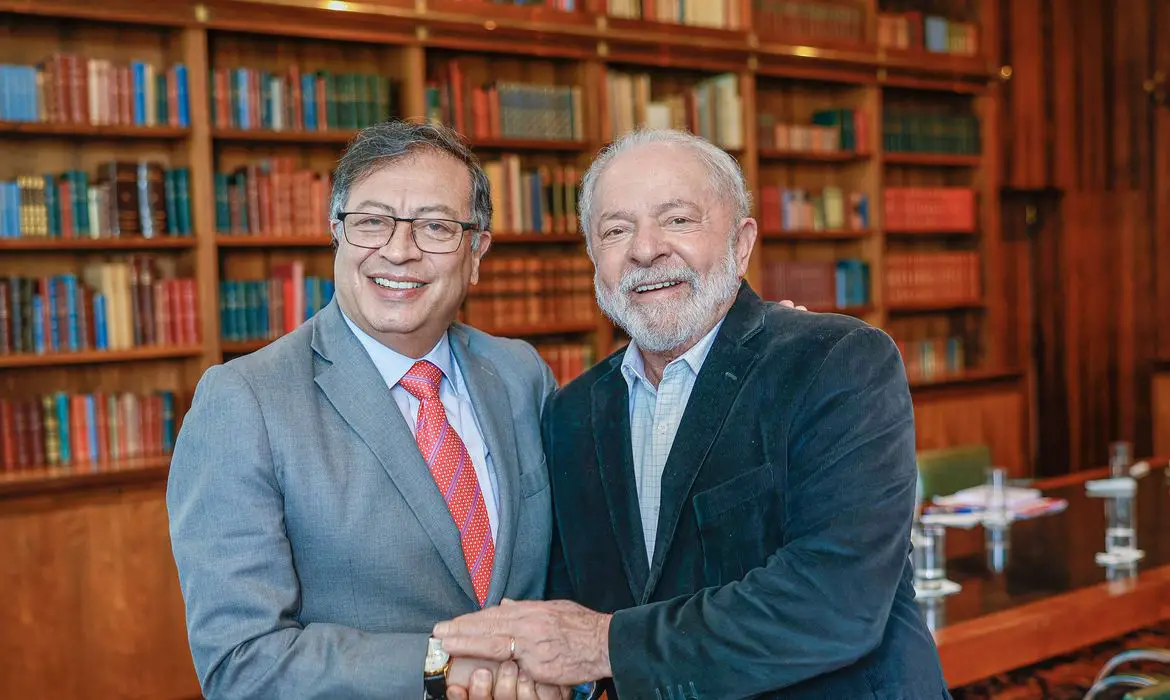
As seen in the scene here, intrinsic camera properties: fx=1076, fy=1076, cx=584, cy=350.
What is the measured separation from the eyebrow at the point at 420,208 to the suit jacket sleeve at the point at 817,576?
2.33ft

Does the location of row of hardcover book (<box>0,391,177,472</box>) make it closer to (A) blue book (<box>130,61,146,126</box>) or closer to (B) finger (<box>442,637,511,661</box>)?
(A) blue book (<box>130,61,146,126</box>)

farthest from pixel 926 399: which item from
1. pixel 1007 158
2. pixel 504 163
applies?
pixel 504 163

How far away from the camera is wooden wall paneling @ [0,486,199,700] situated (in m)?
4.02

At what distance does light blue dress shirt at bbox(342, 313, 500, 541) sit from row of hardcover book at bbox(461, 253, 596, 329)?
9.82ft

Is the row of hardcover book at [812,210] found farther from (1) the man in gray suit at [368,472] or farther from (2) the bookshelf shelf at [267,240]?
(1) the man in gray suit at [368,472]

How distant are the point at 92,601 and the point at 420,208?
3005mm

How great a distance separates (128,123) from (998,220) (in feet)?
17.6

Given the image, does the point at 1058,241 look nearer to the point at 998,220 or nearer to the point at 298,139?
the point at 998,220

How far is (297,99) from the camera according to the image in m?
4.69

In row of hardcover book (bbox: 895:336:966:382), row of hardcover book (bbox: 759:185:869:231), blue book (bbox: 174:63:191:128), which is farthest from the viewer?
row of hardcover book (bbox: 895:336:966:382)

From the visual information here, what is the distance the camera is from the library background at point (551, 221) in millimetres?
4008

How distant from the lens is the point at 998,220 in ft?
23.4

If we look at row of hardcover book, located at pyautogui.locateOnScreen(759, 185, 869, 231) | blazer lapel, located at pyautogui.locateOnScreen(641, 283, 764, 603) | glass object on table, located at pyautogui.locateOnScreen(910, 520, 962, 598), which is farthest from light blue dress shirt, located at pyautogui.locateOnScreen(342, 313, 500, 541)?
row of hardcover book, located at pyautogui.locateOnScreen(759, 185, 869, 231)

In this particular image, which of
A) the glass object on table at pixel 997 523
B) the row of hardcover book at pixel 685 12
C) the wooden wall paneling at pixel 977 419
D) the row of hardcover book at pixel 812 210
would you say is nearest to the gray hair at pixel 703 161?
the glass object on table at pixel 997 523
